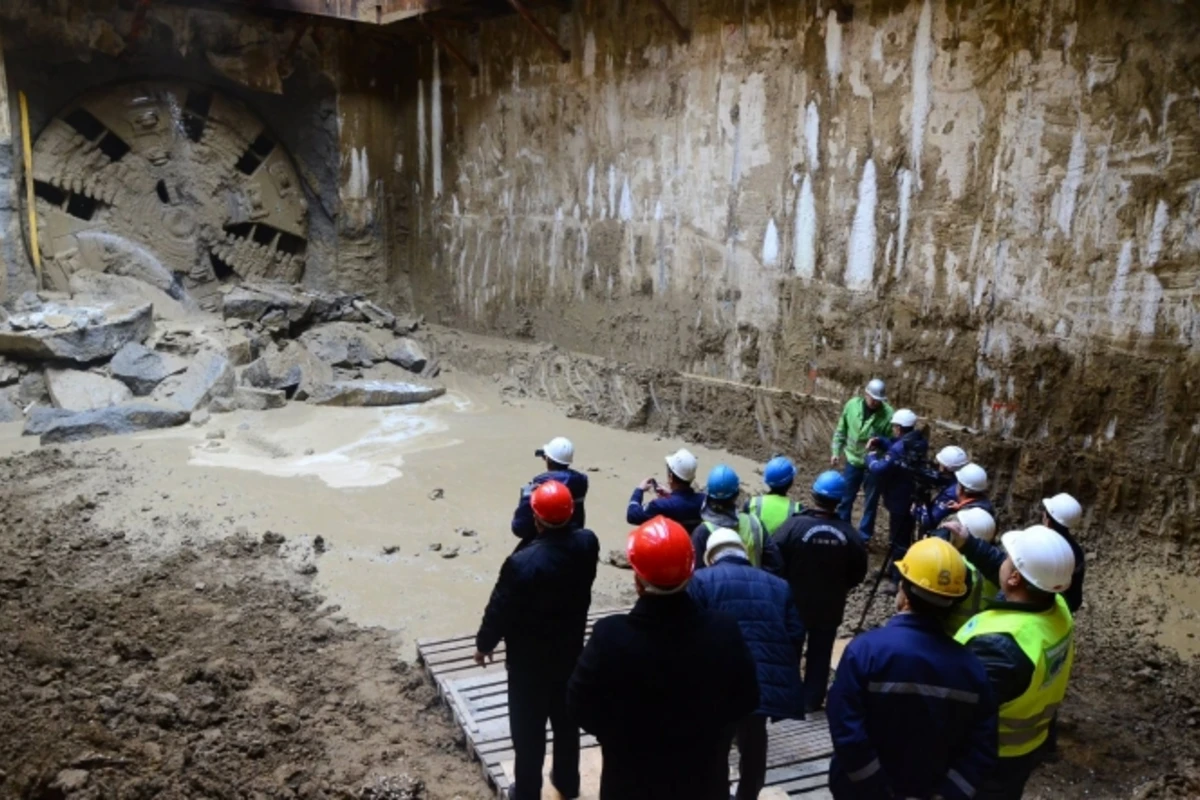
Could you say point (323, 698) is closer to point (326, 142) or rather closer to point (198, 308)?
point (198, 308)

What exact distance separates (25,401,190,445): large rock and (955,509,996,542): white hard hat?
7922 mm

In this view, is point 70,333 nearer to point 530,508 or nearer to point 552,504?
point 530,508

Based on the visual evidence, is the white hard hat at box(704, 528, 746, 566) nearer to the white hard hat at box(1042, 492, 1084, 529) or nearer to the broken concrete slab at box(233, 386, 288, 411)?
the white hard hat at box(1042, 492, 1084, 529)

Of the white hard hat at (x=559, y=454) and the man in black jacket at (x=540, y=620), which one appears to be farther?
the white hard hat at (x=559, y=454)

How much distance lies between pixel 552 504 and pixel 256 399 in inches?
294

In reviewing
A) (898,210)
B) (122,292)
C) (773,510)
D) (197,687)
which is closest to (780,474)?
(773,510)

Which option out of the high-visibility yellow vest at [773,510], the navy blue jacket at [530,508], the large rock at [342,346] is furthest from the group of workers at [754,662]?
the large rock at [342,346]

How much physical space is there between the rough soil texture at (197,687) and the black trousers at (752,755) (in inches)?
46.2

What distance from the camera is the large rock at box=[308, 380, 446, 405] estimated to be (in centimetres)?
1034

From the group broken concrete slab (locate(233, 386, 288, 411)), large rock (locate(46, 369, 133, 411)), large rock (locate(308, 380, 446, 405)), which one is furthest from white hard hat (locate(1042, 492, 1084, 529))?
large rock (locate(46, 369, 133, 411))

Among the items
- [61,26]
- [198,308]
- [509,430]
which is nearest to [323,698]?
[509,430]

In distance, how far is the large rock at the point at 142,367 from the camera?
32.1ft

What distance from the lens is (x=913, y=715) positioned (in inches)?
99.8

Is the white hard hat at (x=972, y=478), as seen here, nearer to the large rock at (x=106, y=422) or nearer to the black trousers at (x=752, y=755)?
the black trousers at (x=752, y=755)
